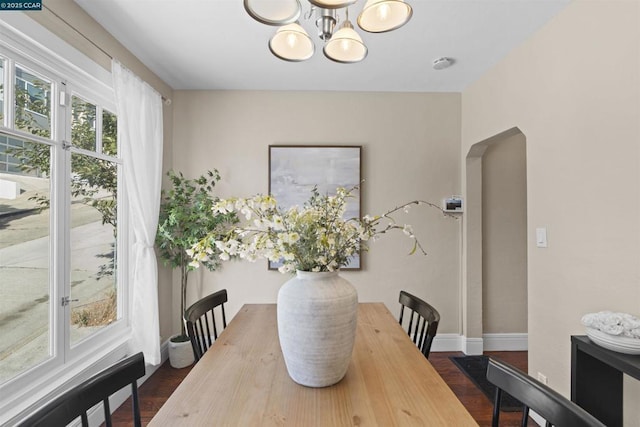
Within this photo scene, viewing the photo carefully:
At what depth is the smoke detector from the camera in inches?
104

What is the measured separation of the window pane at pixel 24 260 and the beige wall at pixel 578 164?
2.97m

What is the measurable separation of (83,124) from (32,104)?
41cm

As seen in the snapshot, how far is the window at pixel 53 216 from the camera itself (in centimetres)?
163

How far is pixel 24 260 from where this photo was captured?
1.72 meters

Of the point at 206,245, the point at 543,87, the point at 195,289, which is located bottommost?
the point at 195,289

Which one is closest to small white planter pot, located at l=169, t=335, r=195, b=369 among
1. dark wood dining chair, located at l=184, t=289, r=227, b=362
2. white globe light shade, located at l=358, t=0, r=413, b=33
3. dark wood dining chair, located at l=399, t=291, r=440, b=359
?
dark wood dining chair, located at l=184, t=289, r=227, b=362

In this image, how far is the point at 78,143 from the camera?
2.12m

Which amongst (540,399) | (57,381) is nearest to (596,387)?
(540,399)

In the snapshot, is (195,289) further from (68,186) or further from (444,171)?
(444,171)

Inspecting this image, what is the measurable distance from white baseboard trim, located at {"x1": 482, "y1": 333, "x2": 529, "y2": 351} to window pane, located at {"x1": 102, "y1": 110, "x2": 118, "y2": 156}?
376 cm

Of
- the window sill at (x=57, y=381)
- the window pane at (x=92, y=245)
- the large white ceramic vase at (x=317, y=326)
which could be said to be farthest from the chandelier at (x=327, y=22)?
the window sill at (x=57, y=381)

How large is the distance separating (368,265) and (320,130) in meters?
1.44

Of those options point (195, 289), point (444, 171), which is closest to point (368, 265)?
point (444, 171)

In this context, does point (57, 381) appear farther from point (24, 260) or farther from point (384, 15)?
point (384, 15)
